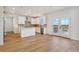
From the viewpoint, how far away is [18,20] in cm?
280

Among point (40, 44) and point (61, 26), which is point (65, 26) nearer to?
point (61, 26)

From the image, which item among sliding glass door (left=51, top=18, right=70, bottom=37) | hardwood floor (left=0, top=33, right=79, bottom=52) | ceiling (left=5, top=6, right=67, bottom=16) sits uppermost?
→ ceiling (left=5, top=6, right=67, bottom=16)

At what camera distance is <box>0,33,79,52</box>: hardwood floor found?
104 inches

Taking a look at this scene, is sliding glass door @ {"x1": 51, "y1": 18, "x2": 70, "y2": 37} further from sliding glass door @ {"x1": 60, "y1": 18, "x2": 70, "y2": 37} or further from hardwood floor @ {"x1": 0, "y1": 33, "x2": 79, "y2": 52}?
hardwood floor @ {"x1": 0, "y1": 33, "x2": 79, "y2": 52}

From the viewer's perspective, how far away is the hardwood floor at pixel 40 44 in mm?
2629

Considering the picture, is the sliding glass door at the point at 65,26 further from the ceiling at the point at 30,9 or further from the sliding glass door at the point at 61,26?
the ceiling at the point at 30,9

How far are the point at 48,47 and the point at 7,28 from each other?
120 cm

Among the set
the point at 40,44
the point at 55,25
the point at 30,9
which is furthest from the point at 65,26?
the point at 30,9

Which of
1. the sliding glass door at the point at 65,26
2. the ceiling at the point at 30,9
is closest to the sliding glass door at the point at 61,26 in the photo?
the sliding glass door at the point at 65,26

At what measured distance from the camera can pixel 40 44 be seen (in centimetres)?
275

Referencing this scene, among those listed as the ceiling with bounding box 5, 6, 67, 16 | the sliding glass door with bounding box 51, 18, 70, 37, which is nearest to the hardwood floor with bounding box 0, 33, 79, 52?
the sliding glass door with bounding box 51, 18, 70, 37
